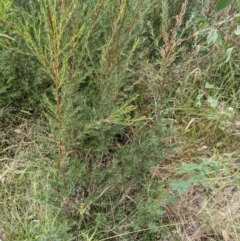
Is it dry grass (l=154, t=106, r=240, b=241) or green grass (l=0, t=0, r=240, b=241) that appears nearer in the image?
green grass (l=0, t=0, r=240, b=241)

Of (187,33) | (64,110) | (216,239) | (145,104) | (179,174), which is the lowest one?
(216,239)

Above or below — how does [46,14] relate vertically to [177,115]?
above

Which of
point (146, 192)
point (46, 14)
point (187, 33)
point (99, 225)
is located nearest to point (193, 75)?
point (187, 33)

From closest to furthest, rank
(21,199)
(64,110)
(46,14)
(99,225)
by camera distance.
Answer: (46,14)
(64,110)
(99,225)
(21,199)

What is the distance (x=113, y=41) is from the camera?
1.53m

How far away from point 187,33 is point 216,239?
1132 millimetres

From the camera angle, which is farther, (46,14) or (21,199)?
(21,199)

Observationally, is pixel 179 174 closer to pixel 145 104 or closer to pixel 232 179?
pixel 232 179

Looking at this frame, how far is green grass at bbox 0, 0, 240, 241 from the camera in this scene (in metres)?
1.52

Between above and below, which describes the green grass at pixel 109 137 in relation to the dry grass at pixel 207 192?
above

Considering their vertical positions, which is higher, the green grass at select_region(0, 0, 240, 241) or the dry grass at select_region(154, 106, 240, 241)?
the green grass at select_region(0, 0, 240, 241)

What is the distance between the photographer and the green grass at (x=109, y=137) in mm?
1524

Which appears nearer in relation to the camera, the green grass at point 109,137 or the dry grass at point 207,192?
the green grass at point 109,137

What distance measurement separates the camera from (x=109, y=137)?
1.68 metres
